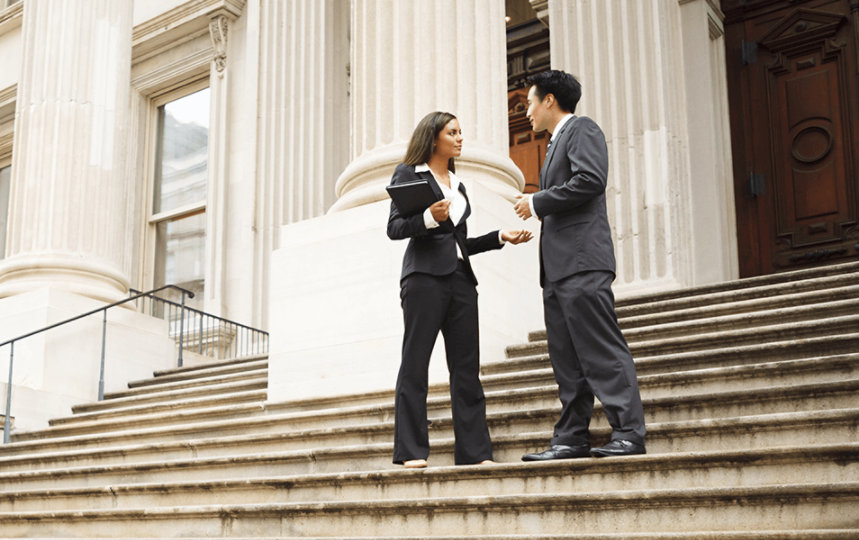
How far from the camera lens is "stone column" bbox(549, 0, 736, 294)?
36.3ft

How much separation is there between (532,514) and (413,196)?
5.17ft

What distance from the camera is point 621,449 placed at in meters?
4.53

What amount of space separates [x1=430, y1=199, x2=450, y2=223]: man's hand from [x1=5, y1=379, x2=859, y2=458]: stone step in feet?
3.68

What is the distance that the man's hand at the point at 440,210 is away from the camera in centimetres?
516

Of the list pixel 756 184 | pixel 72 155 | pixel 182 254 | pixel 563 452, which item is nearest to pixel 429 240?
pixel 563 452

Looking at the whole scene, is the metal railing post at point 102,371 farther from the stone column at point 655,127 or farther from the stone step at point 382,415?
the stone column at point 655,127

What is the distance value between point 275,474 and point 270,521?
0.94 m

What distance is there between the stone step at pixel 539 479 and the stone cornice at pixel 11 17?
50.1 feet

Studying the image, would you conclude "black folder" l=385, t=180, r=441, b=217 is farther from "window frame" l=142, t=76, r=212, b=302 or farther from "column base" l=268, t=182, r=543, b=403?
"window frame" l=142, t=76, r=212, b=302

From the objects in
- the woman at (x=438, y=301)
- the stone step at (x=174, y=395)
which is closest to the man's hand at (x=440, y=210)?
the woman at (x=438, y=301)

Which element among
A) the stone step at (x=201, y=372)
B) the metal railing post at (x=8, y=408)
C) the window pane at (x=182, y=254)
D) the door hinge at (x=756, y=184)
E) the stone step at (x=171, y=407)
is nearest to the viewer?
the stone step at (x=171, y=407)

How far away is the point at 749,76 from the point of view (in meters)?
12.1

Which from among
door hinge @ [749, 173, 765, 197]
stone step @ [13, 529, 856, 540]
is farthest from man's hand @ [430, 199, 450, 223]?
door hinge @ [749, 173, 765, 197]

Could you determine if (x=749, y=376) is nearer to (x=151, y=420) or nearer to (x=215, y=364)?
(x=151, y=420)
